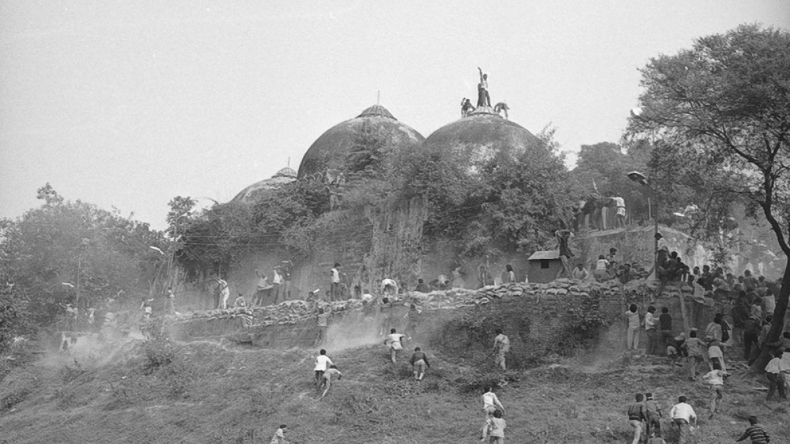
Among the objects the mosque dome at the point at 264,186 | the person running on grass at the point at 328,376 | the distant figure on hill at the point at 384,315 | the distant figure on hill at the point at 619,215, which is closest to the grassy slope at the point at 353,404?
the person running on grass at the point at 328,376

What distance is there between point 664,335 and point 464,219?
30.0 ft

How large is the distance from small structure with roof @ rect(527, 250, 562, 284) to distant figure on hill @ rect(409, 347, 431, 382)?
15.3ft

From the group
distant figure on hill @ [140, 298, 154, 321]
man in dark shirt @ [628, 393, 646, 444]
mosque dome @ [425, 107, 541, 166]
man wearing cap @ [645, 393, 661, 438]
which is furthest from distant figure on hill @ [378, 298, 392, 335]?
distant figure on hill @ [140, 298, 154, 321]

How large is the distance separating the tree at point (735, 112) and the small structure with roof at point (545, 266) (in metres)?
3.85

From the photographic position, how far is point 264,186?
115 ft

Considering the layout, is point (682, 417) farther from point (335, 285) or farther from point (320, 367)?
point (335, 285)

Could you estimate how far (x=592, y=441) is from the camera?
12.2 metres

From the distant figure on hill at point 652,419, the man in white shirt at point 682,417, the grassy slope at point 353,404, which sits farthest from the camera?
the grassy slope at point 353,404

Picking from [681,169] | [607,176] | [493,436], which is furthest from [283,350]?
[607,176]

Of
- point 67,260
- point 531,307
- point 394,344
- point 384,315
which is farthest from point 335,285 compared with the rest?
point 67,260

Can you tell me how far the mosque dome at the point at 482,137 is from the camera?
2614cm

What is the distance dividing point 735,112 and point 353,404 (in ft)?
29.6

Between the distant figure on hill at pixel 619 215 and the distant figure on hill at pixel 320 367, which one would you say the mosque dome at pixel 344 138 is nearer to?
the distant figure on hill at pixel 619 215

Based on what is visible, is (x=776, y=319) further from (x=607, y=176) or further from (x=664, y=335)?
(x=607, y=176)
